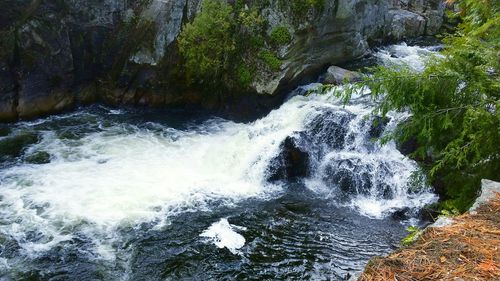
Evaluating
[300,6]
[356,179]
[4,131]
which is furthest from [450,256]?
[4,131]

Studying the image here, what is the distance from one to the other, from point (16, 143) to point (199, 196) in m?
6.78

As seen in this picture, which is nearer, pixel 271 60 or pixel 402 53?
pixel 271 60

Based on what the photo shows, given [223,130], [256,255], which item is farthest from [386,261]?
[223,130]

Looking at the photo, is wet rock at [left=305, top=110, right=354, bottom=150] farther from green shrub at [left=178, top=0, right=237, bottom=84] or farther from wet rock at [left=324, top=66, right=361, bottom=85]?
green shrub at [left=178, top=0, right=237, bottom=84]

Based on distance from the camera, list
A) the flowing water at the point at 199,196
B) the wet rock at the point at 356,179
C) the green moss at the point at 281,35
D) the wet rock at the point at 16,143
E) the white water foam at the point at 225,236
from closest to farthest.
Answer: the flowing water at the point at 199,196 → the white water foam at the point at 225,236 → the wet rock at the point at 356,179 → the wet rock at the point at 16,143 → the green moss at the point at 281,35

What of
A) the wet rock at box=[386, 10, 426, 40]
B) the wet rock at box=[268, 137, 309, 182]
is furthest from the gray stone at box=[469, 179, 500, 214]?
the wet rock at box=[386, 10, 426, 40]

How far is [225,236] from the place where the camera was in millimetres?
9797

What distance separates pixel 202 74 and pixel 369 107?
650 centimetres

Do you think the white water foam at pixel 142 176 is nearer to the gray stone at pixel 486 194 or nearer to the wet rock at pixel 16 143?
the wet rock at pixel 16 143

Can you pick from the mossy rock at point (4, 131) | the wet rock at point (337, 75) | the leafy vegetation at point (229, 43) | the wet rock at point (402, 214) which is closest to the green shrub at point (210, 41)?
the leafy vegetation at point (229, 43)

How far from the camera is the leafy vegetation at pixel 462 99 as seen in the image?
5.54m

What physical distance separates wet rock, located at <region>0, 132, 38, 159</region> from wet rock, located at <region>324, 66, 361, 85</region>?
10.9 m

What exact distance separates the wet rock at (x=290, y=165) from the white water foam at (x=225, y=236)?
289 centimetres

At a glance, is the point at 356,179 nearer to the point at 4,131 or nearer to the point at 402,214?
the point at 402,214
